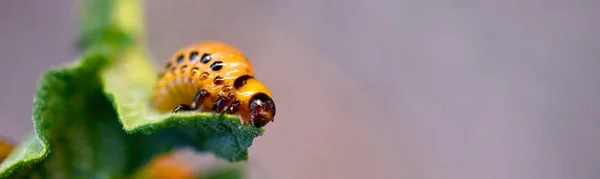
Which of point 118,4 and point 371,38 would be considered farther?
point 371,38

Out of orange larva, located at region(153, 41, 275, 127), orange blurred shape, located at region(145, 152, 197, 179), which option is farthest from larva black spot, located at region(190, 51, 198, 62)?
orange blurred shape, located at region(145, 152, 197, 179)

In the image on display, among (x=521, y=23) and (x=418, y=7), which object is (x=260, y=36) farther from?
(x=521, y=23)

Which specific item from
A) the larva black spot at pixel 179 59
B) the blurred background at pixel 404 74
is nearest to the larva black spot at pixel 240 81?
the larva black spot at pixel 179 59

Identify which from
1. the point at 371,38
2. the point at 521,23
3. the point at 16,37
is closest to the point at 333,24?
the point at 371,38

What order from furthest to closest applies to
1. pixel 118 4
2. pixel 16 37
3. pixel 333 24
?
pixel 333 24, pixel 16 37, pixel 118 4

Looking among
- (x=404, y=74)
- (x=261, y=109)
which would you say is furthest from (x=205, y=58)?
(x=404, y=74)
